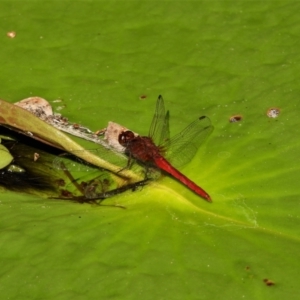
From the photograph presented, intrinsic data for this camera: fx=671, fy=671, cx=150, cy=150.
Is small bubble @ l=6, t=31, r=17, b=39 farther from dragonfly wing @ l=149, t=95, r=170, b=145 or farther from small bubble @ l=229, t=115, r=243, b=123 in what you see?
small bubble @ l=229, t=115, r=243, b=123

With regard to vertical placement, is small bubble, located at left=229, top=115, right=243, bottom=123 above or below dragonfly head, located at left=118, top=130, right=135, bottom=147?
above

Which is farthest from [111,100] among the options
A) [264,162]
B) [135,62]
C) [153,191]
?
[264,162]

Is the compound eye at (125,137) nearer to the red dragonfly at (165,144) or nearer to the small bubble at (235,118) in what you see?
the red dragonfly at (165,144)

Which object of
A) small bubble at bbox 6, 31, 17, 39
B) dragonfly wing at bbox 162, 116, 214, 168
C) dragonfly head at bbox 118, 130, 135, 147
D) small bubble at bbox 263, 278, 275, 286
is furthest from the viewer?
small bubble at bbox 6, 31, 17, 39

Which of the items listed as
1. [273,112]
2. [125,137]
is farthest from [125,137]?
[273,112]

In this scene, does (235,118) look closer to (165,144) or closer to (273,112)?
(273,112)

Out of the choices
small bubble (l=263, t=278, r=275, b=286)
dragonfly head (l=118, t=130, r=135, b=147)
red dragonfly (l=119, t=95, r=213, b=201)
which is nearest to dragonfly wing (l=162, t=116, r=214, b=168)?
red dragonfly (l=119, t=95, r=213, b=201)

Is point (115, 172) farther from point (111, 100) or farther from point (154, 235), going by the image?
point (154, 235)
